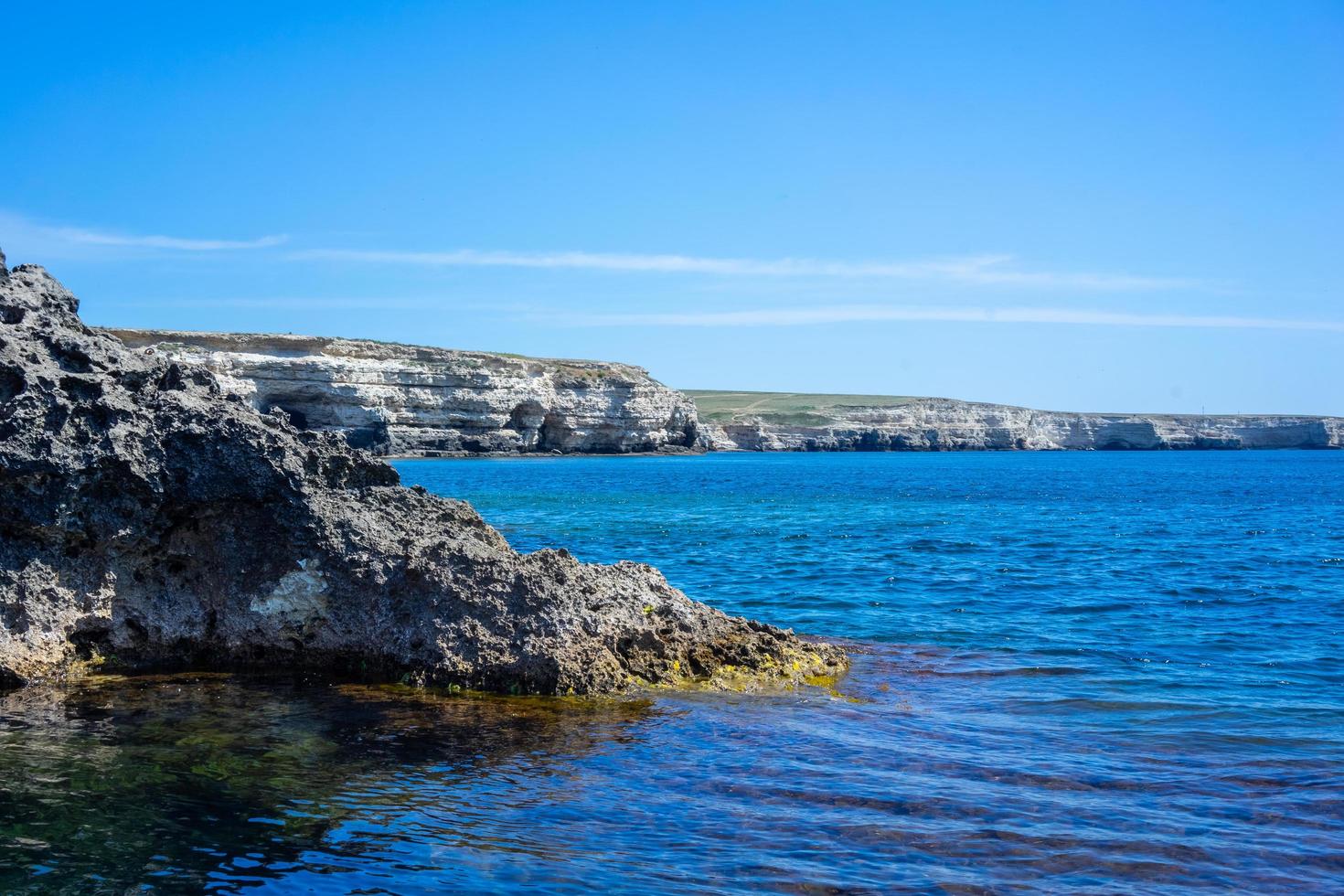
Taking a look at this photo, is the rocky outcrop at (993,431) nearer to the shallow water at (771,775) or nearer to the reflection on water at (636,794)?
the shallow water at (771,775)

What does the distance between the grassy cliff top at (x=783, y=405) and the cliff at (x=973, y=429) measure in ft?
0.64

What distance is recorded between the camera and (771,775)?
27.4 ft

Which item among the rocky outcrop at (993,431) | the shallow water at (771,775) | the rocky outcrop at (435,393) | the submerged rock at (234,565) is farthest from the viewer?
the rocky outcrop at (993,431)

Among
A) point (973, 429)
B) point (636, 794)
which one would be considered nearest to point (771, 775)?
point (636, 794)

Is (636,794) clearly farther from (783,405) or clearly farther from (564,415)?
(783,405)

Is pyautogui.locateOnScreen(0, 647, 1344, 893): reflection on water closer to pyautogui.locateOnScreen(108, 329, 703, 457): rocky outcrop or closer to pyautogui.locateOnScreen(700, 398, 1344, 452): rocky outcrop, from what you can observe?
pyautogui.locateOnScreen(108, 329, 703, 457): rocky outcrop

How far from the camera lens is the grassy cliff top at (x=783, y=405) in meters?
157

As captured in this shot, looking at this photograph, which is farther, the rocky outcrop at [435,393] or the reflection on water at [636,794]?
the rocky outcrop at [435,393]

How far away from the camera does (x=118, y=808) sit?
704cm

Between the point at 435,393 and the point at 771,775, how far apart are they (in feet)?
270

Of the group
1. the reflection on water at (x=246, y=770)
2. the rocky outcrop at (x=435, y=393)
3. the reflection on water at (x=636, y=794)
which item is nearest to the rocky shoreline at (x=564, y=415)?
the rocky outcrop at (x=435, y=393)

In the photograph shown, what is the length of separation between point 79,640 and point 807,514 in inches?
1204

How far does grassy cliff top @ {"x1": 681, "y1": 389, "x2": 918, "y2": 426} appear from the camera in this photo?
156750mm

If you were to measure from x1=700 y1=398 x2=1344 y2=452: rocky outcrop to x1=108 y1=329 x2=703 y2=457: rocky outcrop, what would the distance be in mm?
32134
